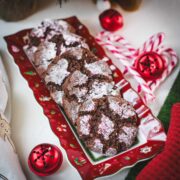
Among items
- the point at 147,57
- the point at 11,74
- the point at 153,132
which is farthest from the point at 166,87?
the point at 11,74

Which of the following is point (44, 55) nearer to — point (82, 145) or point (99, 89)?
point (99, 89)

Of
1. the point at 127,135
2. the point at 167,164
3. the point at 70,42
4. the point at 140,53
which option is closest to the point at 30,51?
the point at 70,42

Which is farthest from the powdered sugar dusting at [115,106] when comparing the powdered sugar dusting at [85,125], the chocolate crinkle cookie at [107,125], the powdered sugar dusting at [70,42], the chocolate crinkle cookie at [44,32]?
the chocolate crinkle cookie at [44,32]

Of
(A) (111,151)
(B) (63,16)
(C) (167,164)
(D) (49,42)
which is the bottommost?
(C) (167,164)

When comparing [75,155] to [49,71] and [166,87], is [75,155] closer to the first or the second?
[49,71]

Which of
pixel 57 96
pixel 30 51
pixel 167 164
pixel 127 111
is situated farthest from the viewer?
pixel 30 51

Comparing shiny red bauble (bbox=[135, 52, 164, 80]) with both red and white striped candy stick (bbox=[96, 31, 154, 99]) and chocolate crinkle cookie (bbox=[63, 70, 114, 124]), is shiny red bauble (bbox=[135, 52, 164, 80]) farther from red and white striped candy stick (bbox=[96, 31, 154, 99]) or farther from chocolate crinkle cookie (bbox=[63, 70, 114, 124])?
chocolate crinkle cookie (bbox=[63, 70, 114, 124])

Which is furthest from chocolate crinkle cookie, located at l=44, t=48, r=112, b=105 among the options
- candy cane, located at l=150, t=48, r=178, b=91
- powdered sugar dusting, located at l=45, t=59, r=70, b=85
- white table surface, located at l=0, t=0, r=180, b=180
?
candy cane, located at l=150, t=48, r=178, b=91
